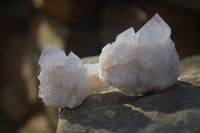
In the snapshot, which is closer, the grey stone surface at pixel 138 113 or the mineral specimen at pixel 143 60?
the grey stone surface at pixel 138 113

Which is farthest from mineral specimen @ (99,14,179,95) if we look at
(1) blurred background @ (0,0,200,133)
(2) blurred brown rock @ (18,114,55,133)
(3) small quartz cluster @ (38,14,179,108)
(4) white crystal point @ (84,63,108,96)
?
(2) blurred brown rock @ (18,114,55,133)

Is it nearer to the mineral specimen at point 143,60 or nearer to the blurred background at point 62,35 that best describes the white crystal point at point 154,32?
the mineral specimen at point 143,60

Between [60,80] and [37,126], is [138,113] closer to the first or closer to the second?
[60,80]

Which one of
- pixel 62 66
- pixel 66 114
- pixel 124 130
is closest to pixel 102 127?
pixel 124 130

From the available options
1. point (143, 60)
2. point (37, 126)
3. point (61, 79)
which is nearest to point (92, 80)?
point (61, 79)

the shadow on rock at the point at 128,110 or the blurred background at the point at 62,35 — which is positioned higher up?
the blurred background at the point at 62,35

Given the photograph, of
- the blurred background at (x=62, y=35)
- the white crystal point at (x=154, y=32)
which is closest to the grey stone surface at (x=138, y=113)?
the white crystal point at (x=154, y=32)
